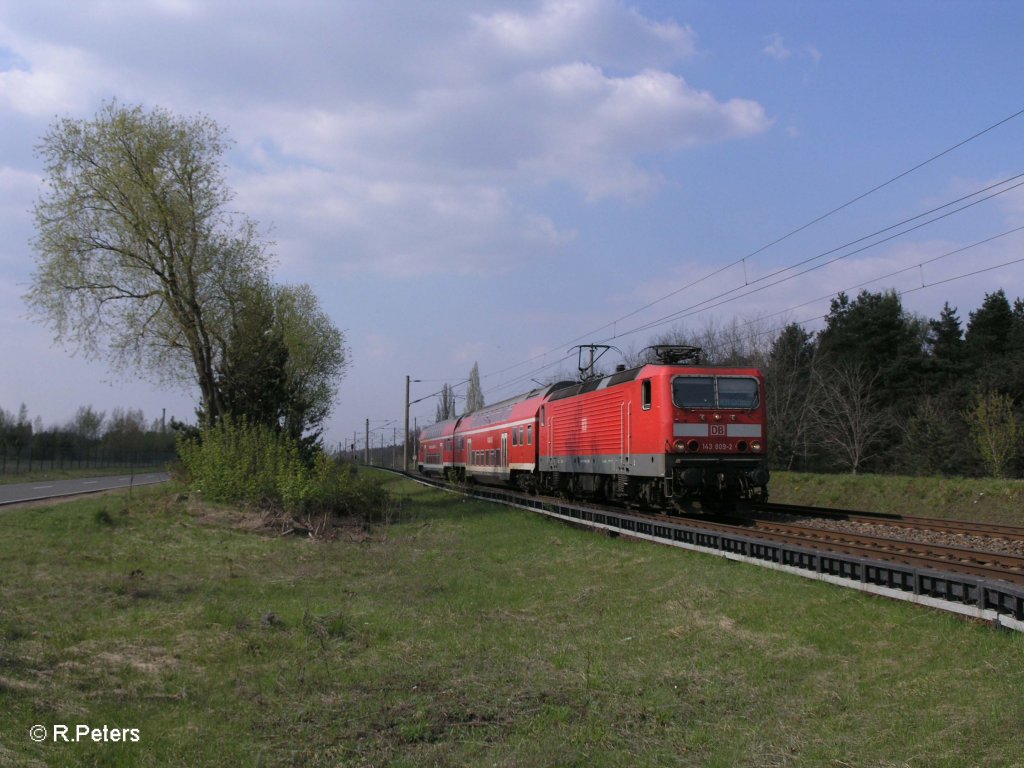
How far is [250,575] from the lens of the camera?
13.9m

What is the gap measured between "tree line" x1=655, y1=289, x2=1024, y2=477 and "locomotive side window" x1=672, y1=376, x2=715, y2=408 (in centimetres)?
2265

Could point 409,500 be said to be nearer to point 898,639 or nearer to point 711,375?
point 711,375

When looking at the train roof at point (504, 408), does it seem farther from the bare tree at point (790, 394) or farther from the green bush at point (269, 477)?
the bare tree at point (790, 394)

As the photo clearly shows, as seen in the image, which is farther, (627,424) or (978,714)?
(627,424)

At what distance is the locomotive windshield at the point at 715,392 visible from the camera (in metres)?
17.4

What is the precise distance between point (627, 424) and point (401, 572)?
23.8 feet

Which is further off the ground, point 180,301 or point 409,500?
point 180,301

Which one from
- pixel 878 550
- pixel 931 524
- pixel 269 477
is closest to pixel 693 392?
pixel 931 524

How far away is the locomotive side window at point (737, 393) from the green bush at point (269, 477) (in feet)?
36.5

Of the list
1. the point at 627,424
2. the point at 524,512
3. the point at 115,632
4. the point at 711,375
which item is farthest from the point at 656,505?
the point at 115,632

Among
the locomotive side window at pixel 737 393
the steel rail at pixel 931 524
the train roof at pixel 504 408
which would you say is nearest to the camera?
the steel rail at pixel 931 524

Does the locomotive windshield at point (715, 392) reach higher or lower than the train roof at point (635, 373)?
lower

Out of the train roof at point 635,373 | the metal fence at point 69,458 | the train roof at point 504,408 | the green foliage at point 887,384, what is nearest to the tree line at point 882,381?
the green foliage at point 887,384

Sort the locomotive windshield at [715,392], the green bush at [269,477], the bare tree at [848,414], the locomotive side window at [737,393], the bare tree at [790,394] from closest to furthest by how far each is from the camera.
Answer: the locomotive windshield at [715,392], the locomotive side window at [737,393], the green bush at [269,477], the bare tree at [790,394], the bare tree at [848,414]
